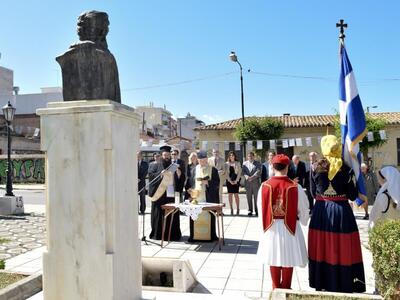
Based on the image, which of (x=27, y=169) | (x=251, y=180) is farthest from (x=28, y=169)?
(x=251, y=180)

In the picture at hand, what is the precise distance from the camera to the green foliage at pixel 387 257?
317 centimetres

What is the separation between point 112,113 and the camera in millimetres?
3357

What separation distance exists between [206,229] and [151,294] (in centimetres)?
411

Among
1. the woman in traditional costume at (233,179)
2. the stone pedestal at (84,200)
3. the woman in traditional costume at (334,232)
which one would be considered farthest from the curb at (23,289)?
the woman in traditional costume at (233,179)

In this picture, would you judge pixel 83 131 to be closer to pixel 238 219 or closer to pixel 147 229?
pixel 147 229

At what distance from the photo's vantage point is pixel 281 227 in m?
4.74

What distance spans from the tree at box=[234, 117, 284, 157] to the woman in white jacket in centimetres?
2080

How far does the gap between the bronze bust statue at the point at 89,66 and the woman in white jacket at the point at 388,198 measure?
11.0ft

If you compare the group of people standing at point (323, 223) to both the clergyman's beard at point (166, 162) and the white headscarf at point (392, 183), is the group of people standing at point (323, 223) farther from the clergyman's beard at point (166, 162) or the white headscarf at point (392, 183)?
the clergyman's beard at point (166, 162)

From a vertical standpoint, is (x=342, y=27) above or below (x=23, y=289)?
above

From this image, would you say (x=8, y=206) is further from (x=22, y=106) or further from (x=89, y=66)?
(x=22, y=106)

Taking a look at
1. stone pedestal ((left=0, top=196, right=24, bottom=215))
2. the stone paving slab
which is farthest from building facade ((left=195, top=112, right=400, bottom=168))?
the stone paving slab

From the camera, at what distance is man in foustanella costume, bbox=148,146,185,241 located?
8586mm

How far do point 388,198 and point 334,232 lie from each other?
0.83 m
